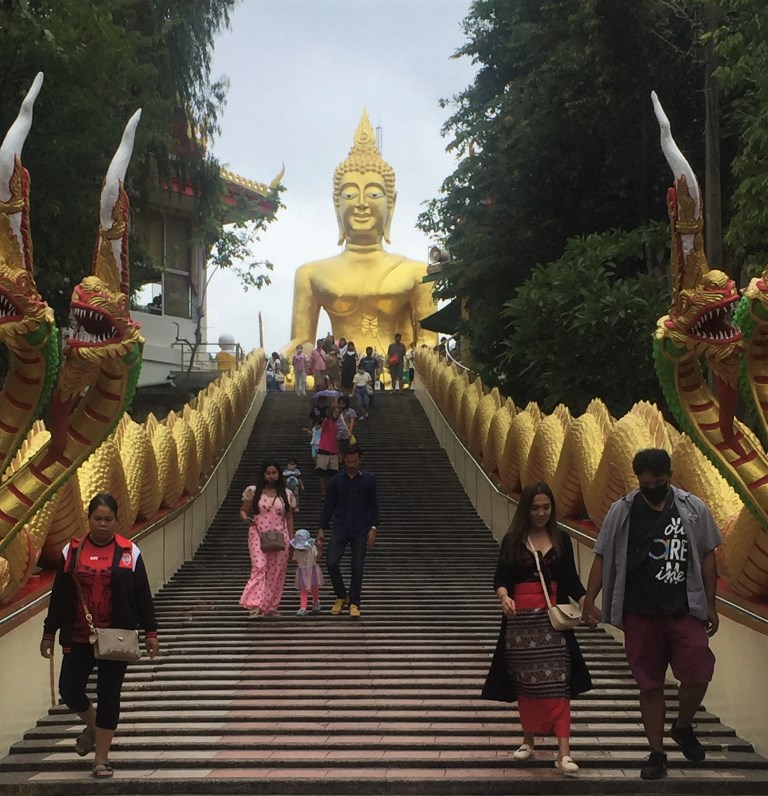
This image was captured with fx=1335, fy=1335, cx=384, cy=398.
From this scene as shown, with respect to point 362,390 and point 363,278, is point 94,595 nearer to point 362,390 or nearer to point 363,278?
point 362,390

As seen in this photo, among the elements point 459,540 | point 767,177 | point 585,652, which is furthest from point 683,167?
point 459,540

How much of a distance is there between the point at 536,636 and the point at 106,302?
9.58 ft

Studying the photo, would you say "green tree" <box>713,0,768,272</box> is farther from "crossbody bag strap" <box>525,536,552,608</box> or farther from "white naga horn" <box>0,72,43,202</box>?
"white naga horn" <box>0,72,43,202</box>

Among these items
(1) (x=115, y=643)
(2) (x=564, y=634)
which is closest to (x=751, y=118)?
(2) (x=564, y=634)

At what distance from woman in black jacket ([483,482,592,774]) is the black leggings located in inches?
69.0

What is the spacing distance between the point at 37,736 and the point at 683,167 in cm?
470

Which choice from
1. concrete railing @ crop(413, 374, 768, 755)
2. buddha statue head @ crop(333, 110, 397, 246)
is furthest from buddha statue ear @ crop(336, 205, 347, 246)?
concrete railing @ crop(413, 374, 768, 755)

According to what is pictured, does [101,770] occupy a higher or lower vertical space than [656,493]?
Answer: lower

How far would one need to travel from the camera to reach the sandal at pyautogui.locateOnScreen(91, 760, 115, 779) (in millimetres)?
6348

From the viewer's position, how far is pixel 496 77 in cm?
2386

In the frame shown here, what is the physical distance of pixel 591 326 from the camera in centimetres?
1530

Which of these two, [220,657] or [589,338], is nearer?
[220,657]

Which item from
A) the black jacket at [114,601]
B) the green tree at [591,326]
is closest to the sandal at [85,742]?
the black jacket at [114,601]

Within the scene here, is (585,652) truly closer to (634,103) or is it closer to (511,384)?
(511,384)
